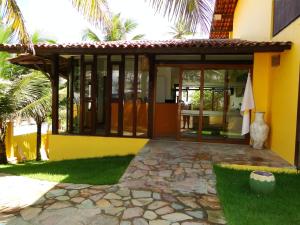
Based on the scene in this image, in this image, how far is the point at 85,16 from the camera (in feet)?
22.9

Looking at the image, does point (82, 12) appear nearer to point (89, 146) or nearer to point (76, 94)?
point (76, 94)

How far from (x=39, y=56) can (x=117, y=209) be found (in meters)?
7.33

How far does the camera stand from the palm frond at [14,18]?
22.5 ft

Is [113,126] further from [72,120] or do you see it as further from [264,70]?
[264,70]

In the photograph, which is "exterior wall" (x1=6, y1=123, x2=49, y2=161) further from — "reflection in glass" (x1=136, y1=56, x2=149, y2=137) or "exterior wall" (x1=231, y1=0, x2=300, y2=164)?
"exterior wall" (x1=231, y1=0, x2=300, y2=164)

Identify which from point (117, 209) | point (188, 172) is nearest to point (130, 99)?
point (188, 172)

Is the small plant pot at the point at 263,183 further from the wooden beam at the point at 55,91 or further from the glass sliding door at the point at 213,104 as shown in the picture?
the wooden beam at the point at 55,91

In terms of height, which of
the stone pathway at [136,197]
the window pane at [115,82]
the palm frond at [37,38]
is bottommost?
the stone pathway at [136,197]

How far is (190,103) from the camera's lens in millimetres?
10586

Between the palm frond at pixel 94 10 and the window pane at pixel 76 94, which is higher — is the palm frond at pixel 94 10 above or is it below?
above

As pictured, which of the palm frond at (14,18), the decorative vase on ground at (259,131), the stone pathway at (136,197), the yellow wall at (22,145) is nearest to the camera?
the stone pathway at (136,197)

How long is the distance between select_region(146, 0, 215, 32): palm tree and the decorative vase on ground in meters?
4.75

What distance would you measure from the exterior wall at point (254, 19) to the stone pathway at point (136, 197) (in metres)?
4.58

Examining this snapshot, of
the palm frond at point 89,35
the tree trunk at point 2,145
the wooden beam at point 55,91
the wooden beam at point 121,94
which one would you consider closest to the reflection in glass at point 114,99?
the wooden beam at point 121,94
